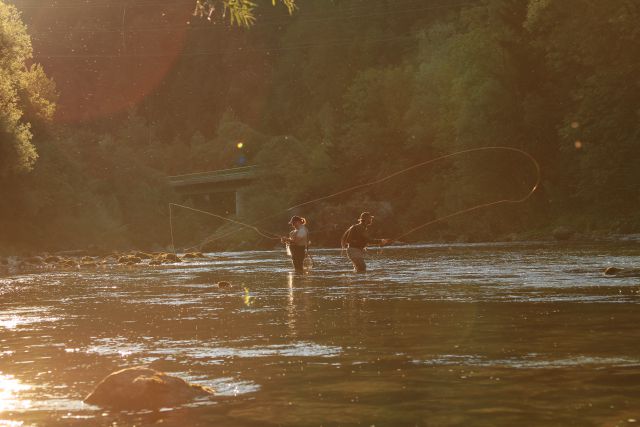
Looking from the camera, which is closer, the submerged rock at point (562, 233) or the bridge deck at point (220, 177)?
the submerged rock at point (562, 233)

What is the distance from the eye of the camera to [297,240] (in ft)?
116

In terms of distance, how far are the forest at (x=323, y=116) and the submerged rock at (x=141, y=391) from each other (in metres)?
46.3

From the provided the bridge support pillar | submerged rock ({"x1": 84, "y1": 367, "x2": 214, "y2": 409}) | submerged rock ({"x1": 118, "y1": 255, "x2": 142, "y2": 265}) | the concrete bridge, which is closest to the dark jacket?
submerged rock ({"x1": 84, "y1": 367, "x2": 214, "y2": 409})

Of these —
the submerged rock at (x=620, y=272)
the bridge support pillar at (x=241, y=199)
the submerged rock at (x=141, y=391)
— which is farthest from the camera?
the bridge support pillar at (x=241, y=199)

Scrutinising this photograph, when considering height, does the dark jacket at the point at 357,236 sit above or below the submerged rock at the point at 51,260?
above

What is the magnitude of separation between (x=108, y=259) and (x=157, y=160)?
227ft

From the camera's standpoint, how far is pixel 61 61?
4505 inches

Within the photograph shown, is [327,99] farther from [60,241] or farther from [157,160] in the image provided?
[60,241]

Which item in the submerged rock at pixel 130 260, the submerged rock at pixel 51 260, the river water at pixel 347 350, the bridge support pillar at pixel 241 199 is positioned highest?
the bridge support pillar at pixel 241 199

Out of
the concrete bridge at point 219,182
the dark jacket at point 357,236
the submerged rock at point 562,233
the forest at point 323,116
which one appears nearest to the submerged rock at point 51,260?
the forest at point 323,116

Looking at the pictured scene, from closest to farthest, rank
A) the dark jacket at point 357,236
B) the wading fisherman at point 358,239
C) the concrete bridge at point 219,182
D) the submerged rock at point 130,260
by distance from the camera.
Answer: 1. the wading fisherman at point 358,239
2. the dark jacket at point 357,236
3. the submerged rock at point 130,260
4. the concrete bridge at point 219,182

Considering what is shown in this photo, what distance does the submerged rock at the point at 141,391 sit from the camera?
11852 millimetres

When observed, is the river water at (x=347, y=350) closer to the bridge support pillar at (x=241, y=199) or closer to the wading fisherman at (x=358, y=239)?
the wading fisherman at (x=358, y=239)

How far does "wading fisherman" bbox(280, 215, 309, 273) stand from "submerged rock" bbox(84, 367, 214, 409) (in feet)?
71.5
